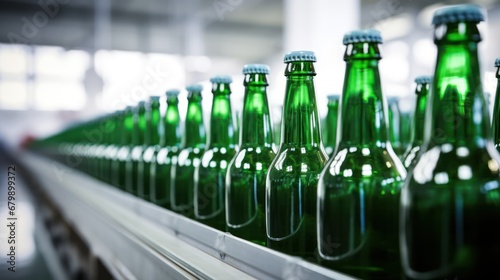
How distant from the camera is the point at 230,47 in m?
7.38

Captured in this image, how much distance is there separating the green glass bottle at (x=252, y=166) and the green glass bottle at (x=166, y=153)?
17.7 inches

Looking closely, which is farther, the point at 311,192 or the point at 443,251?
the point at 311,192

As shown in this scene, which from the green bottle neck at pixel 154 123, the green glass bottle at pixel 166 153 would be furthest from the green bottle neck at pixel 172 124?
the green bottle neck at pixel 154 123

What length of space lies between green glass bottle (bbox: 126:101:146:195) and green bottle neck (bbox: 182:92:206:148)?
0.39m

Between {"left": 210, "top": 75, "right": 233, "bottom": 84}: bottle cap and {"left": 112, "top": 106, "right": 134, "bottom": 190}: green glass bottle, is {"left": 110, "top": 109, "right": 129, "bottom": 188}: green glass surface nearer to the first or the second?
{"left": 112, "top": 106, "right": 134, "bottom": 190}: green glass bottle

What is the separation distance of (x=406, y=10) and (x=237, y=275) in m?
4.53

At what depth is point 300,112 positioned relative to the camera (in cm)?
74

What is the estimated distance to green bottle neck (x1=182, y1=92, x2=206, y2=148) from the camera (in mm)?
1223

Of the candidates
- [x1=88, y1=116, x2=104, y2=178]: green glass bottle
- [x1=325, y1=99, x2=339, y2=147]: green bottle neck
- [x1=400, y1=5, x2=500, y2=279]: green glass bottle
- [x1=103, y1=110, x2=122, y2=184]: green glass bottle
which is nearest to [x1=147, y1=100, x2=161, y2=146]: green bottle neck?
[x1=103, y1=110, x2=122, y2=184]: green glass bottle

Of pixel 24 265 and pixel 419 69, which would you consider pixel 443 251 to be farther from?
pixel 419 69

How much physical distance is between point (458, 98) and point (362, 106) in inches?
5.6

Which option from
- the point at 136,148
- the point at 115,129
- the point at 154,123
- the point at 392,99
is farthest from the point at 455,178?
the point at 115,129

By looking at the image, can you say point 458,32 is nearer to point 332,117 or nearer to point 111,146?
point 332,117

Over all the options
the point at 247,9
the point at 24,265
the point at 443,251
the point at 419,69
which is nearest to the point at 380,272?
the point at 443,251
